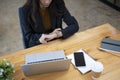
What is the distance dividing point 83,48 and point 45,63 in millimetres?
443

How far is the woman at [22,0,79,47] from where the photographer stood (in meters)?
1.60

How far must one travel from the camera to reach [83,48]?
1508 millimetres

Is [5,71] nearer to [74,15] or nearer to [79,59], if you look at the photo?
[79,59]

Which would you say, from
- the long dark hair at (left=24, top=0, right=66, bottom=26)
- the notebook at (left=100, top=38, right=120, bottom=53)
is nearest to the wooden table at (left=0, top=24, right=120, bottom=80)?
the notebook at (left=100, top=38, right=120, bottom=53)

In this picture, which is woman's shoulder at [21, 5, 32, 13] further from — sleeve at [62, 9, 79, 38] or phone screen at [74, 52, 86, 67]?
phone screen at [74, 52, 86, 67]

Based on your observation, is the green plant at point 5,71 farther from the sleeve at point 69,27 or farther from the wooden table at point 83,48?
the sleeve at point 69,27

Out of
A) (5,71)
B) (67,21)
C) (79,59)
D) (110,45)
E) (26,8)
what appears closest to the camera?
(5,71)

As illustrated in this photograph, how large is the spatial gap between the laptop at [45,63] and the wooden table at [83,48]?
0.05m

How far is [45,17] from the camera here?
5.84ft

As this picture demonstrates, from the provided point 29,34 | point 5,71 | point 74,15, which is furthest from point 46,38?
point 74,15

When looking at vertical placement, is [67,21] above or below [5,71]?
above

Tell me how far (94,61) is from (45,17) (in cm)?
70

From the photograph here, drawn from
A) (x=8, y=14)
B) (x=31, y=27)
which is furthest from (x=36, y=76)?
(x=8, y=14)

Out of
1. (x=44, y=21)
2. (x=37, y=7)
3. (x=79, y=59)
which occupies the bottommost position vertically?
(x=79, y=59)
